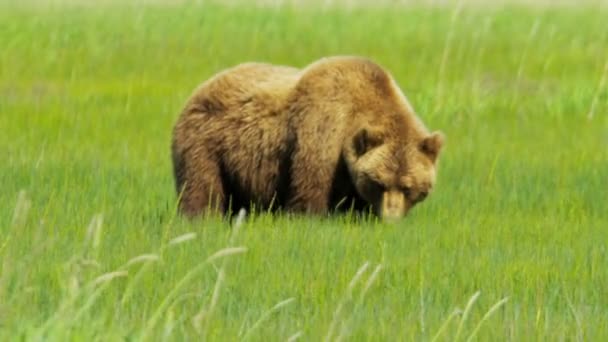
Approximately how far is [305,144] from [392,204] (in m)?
0.52

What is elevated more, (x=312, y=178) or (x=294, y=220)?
(x=312, y=178)

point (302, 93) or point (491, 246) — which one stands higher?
point (302, 93)

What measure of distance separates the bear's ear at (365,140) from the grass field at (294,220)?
39 centimetres

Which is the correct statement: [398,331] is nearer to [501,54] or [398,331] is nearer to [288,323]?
[288,323]

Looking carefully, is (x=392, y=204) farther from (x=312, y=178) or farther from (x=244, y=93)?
(x=244, y=93)

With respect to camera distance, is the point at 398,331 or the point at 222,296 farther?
the point at 222,296

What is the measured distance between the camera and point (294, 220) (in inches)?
259

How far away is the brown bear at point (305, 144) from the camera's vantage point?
6.68 m

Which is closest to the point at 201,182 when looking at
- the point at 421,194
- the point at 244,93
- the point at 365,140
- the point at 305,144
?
the point at 244,93

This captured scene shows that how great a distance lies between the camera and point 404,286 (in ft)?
17.3

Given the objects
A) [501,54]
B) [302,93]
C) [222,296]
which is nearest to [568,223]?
[302,93]

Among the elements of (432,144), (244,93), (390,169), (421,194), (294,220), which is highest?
(244,93)

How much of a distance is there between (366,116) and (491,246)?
3.36ft

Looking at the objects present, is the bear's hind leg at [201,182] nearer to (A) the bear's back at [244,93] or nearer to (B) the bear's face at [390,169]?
(A) the bear's back at [244,93]
